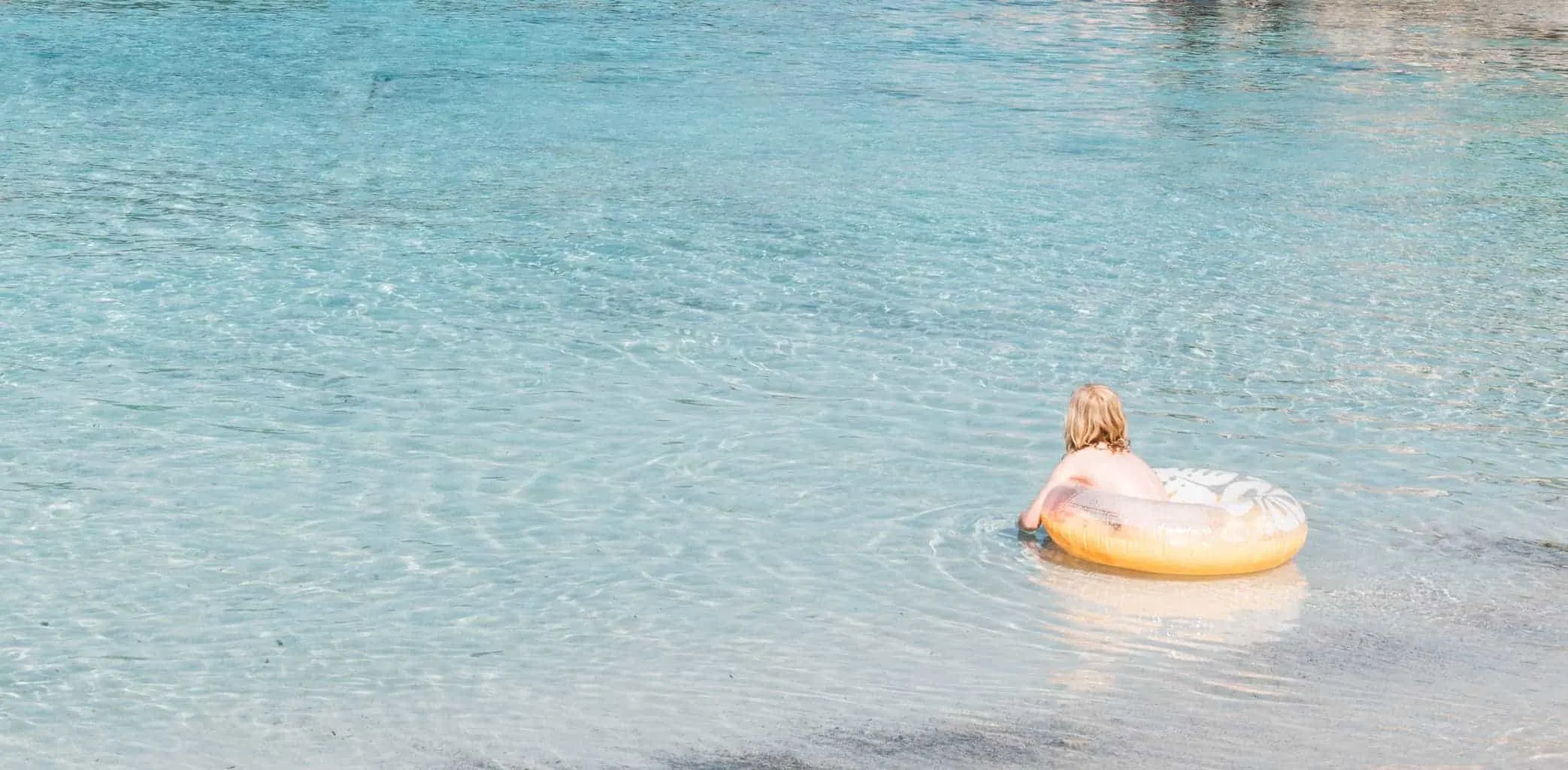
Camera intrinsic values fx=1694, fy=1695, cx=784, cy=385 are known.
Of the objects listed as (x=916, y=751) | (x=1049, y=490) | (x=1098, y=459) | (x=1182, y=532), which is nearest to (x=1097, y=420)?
(x=1098, y=459)

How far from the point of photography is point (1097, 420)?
235 inches

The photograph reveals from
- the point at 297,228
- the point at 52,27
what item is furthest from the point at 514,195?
the point at 52,27

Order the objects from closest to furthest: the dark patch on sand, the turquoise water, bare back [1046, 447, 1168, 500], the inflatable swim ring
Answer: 1. the dark patch on sand
2. the turquoise water
3. the inflatable swim ring
4. bare back [1046, 447, 1168, 500]

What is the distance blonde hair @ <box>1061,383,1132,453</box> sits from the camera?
5977mm

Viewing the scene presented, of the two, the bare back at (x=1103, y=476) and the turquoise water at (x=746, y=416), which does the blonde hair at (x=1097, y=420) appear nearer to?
the bare back at (x=1103, y=476)

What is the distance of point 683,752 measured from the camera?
469 cm

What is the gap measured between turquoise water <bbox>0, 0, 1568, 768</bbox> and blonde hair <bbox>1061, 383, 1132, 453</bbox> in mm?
503

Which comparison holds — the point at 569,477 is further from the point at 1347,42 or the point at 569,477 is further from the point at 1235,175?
the point at 1347,42

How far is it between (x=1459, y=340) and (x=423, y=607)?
5.67 meters

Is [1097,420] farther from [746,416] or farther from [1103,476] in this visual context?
[746,416]

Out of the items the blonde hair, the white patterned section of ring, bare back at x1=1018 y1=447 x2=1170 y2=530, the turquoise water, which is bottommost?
the turquoise water

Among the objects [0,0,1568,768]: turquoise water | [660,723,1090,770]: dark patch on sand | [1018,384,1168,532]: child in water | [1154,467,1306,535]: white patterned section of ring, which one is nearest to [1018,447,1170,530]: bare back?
[1018,384,1168,532]: child in water

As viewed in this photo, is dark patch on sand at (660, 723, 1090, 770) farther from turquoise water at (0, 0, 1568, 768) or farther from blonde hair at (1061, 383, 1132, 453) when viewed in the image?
blonde hair at (1061, 383, 1132, 453)

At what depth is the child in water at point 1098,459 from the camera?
234 inches
